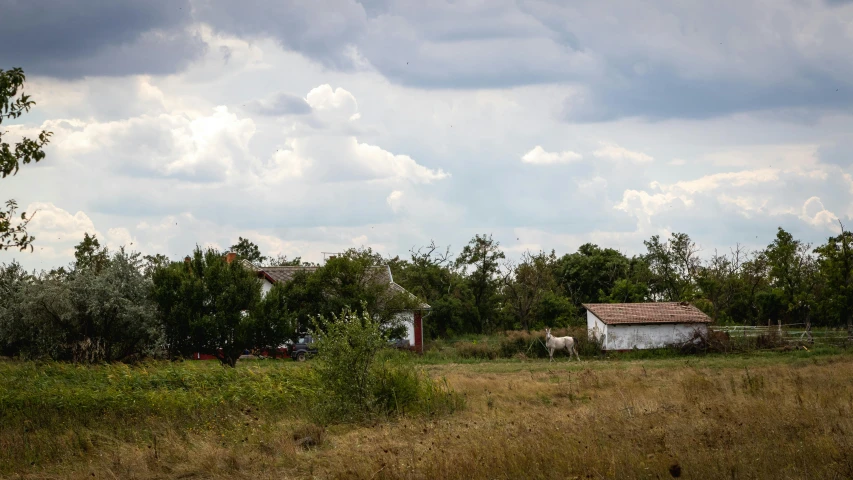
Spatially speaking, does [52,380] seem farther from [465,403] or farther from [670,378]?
[670,378]

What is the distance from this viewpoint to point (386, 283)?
1623 inches

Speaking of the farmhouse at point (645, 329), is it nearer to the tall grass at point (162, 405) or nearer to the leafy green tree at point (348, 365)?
the tall grass at point (162, 405)

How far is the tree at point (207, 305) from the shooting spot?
31.5m

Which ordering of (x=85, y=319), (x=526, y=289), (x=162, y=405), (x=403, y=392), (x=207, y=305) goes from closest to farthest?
(x=403, y=392)
(x=162, y=405)
(x=85, y=319)
(x=207, y=305)
(x=526, y=289)

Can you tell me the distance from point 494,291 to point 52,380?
46.7m

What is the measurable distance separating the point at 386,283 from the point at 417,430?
28289mm

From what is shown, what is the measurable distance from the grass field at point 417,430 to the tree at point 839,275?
20.6 m

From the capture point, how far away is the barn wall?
40812 millimetres

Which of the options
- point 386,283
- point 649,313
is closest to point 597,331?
point 649,313

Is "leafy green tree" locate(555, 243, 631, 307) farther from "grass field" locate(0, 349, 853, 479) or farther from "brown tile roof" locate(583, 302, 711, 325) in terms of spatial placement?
"grass field" locate(0, 349, 853, 479)

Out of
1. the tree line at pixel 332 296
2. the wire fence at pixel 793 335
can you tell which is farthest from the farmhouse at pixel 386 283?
the wire fence at pixel 793 335

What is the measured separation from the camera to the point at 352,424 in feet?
47.0

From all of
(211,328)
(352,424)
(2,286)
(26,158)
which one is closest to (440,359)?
(211,328)

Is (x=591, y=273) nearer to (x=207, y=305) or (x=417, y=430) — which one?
(x=207, y=305)
